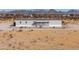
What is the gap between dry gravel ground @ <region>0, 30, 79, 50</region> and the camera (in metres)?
3.96

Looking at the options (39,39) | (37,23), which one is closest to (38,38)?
(39,39)

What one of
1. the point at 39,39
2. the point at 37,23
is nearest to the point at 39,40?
the point at 39,39

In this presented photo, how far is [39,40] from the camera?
13.2 feet

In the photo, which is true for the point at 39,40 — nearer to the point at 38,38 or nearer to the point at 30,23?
the point at 38,38

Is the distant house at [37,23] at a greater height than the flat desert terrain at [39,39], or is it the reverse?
the distant house at [37,23]

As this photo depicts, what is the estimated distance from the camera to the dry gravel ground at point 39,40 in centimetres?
396

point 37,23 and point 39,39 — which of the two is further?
point 39,39

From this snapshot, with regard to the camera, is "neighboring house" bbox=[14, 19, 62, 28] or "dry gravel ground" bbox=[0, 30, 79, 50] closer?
"neighboring house" bbox=[14, 19, 62, 28]

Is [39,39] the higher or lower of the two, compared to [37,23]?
lower

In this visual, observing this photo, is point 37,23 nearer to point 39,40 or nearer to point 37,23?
point 37,23

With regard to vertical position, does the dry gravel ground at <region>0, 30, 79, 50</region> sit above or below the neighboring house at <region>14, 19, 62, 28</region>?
below
